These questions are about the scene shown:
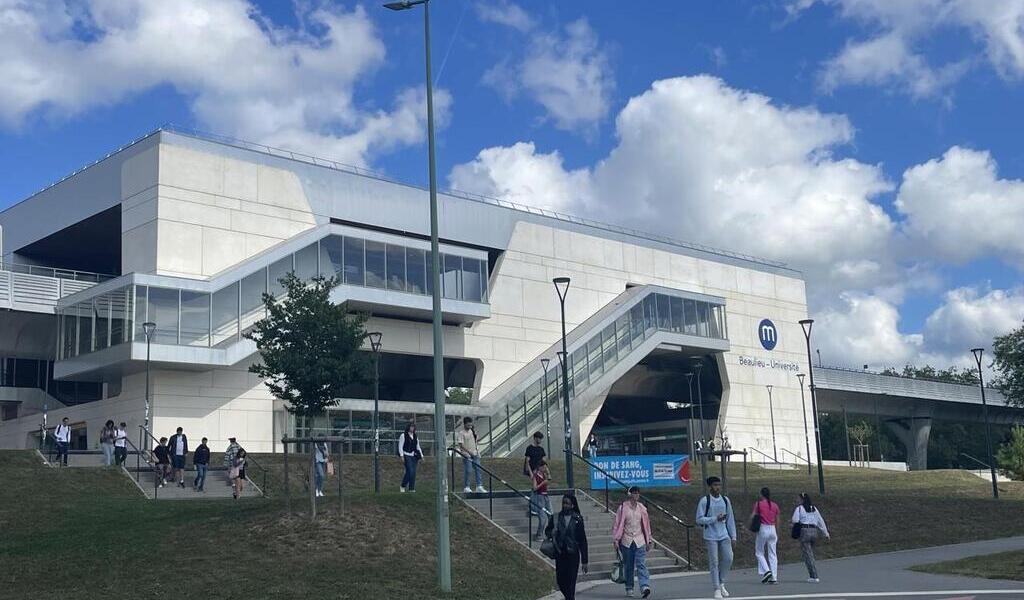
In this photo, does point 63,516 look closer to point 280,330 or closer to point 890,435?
point 280,330

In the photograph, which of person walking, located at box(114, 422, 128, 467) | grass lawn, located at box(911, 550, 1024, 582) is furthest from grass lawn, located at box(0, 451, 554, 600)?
grass lawn, located at box(911, 550, 1024, 582)

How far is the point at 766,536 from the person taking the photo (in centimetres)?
1778

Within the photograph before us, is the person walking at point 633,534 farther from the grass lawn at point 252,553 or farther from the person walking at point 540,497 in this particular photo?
the person walking at point 540,497

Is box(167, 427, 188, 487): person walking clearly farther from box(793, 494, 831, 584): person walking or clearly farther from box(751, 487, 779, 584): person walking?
box(793, 494, 831, 584): person walking

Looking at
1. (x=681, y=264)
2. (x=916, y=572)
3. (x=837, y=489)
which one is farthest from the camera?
(x=681, y=264)

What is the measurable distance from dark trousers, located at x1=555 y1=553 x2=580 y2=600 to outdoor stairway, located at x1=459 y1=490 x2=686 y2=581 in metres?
5.35

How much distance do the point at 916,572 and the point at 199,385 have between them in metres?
27.9

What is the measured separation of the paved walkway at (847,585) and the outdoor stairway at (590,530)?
94cm

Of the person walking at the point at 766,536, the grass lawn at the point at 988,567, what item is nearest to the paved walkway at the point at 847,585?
the person walking at the point at 766,536

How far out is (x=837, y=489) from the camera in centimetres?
3791

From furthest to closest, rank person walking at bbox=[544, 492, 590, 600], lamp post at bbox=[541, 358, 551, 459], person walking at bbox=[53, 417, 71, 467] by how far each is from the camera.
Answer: lamp post at bbox=[541, 358, 551, 459]
person walking at bbox=[53, 417, 71, 467]
person walking at bbox=[544, 492, 590, 600]

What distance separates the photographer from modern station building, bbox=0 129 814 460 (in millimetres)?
39156

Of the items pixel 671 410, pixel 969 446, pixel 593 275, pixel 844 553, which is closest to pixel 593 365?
pixel 593 275

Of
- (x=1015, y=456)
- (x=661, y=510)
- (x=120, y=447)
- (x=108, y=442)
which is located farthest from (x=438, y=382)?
(x=1015, y=456)
